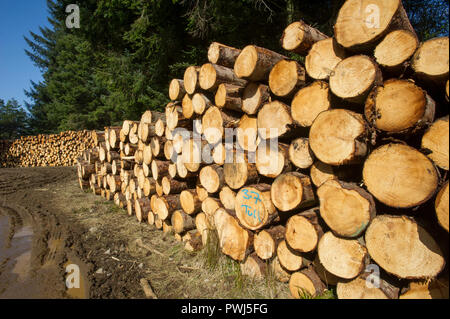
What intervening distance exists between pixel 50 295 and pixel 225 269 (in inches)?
68.2

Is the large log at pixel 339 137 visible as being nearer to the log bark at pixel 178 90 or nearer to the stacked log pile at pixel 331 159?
the stacked log pile at pixel 331 159

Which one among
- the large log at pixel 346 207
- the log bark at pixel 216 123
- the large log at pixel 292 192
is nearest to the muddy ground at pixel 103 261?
the large log at pixel 292 192

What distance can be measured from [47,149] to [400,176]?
14.5m

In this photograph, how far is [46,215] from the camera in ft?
15.3

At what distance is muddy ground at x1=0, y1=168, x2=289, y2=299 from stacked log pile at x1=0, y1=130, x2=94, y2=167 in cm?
713

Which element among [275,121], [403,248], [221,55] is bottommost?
[403,248]

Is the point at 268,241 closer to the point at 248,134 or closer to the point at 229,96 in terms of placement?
the point at 248,134

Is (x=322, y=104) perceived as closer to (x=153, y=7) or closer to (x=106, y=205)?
(x=106, y=205)

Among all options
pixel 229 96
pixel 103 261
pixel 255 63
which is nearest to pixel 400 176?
pixel 255 63

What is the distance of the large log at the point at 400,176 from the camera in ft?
4.74

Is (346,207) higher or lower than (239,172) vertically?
lower

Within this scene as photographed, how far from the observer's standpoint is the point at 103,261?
295 cm
